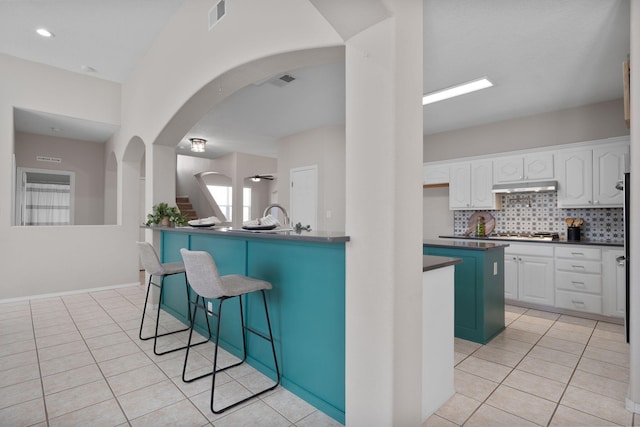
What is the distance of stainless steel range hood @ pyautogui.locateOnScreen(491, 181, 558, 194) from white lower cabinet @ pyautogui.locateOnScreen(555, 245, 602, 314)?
80cm

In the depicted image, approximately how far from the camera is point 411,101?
1.68m

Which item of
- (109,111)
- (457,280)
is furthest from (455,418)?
(109,111)

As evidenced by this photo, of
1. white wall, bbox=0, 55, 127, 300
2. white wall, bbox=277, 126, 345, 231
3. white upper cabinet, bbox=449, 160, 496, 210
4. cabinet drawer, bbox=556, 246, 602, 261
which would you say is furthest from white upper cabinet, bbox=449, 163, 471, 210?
white wall, bbox=0, 55, 127, 300

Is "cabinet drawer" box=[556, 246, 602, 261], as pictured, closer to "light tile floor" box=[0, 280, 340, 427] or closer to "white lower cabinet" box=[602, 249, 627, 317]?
"white lower cabinet" box=[602, 249, 627, 317]

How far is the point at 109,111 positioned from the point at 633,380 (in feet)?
22.6

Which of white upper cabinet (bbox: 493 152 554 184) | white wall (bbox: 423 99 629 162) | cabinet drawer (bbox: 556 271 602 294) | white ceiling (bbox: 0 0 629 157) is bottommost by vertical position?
cabinet drawer (bbox: 556 271 602 294)

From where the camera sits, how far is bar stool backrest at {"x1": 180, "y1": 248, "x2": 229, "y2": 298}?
2016 mm

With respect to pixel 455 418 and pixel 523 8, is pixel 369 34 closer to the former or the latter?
pixel 523 8

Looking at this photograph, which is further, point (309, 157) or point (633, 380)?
point (309, 157)

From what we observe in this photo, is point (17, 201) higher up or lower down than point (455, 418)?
higher up

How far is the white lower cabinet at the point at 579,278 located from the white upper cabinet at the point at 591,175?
25.1 inches

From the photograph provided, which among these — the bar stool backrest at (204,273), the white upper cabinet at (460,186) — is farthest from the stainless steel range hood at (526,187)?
the bar stool backrest at (204,273)

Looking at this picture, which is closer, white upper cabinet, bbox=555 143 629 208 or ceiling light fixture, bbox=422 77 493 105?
ceiling light fixture, bbox=422 77 493 105

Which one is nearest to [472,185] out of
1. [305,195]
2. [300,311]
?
[305,195]
